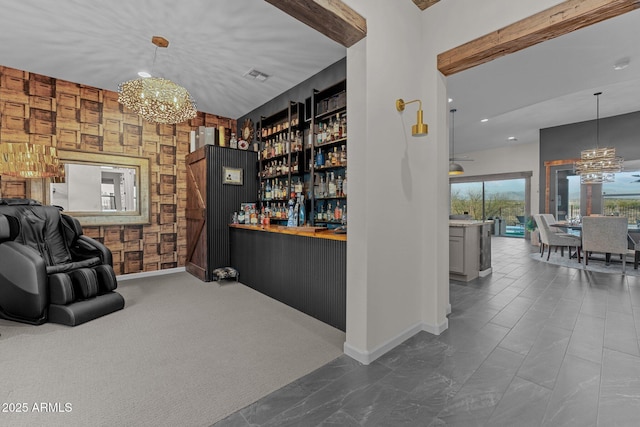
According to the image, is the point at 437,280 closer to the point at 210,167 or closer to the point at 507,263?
the point at 210,167

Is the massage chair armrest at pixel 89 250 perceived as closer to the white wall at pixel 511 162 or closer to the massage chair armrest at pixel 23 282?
the massage chair armrest at pixel 23 282

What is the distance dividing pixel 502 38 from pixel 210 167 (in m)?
4.06

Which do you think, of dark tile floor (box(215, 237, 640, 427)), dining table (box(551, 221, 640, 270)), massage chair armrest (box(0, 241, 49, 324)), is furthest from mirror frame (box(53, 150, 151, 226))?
dining table (box(551, 221, 640, 270))

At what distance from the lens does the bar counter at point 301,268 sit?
2762 millimetres

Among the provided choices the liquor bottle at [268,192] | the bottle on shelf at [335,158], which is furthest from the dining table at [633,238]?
the liquor bottle at [268,192]

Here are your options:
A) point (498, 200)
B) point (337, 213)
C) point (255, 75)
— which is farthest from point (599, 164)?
point (255, 75)

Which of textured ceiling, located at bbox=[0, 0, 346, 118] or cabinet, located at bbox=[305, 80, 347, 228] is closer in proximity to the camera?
textured ceiling, located at bbox=[0, 0, 346, 118]

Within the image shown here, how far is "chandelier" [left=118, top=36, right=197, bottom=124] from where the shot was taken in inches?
122

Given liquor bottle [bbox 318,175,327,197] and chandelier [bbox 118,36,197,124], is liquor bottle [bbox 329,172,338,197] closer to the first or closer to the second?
liquor bottle [bbox 318,175,327,197]

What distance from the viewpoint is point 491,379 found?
1.92 m

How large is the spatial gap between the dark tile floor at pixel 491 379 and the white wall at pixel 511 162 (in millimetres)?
6902

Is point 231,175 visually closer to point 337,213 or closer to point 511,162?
point 337,213

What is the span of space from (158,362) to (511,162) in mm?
11174

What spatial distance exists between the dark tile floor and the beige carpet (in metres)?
0.26
